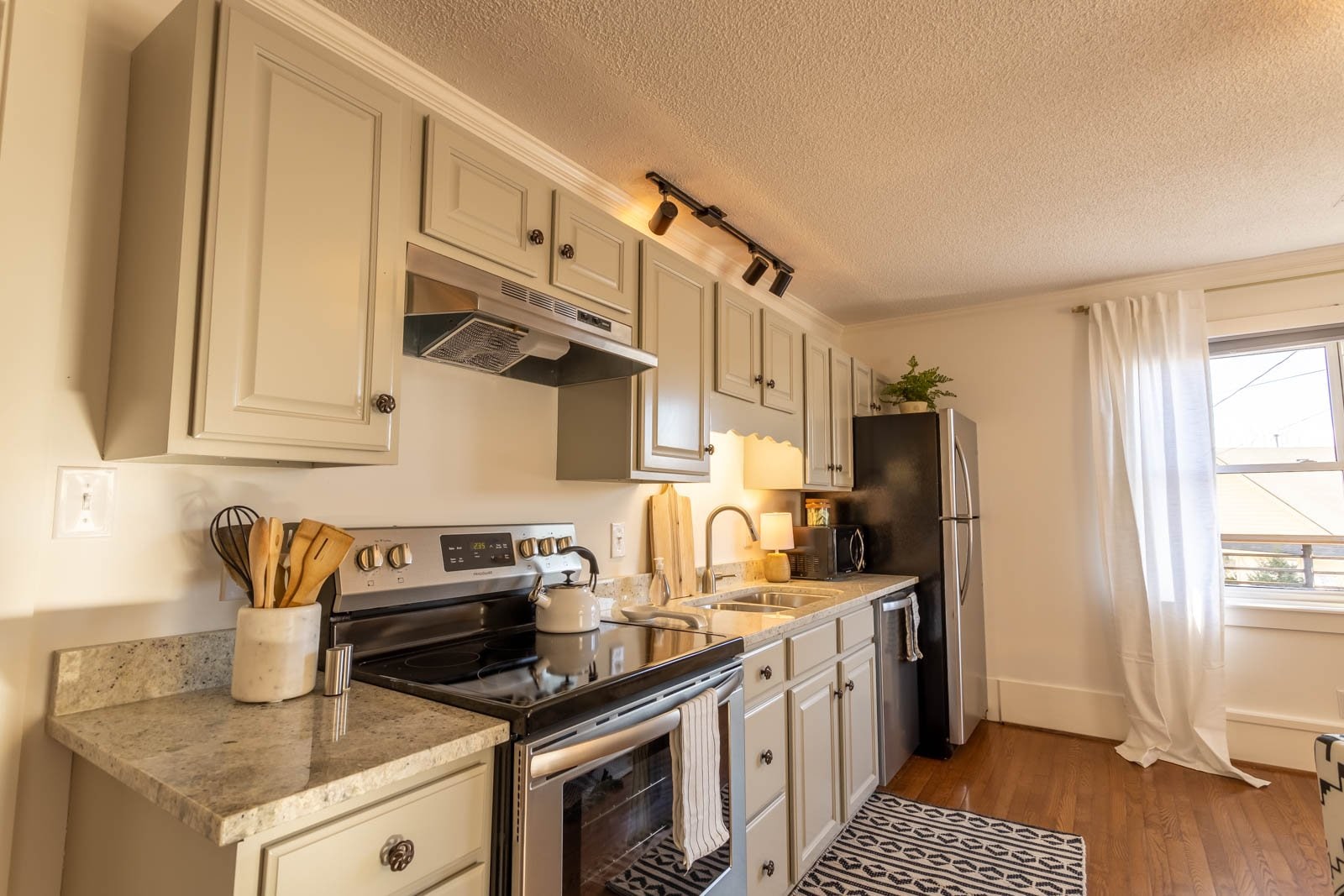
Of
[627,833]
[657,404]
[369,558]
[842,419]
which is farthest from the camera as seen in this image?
[842,419]

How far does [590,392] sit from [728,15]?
1.13m

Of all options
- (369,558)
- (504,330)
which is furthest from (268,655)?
(504,330)

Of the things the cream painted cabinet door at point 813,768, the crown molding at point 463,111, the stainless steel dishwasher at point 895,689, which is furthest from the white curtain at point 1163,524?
the crown molding at point 463,111

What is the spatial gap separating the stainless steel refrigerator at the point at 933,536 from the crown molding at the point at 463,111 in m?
1.34

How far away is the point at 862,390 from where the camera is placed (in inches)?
154

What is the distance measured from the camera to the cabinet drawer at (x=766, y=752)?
1.91 m

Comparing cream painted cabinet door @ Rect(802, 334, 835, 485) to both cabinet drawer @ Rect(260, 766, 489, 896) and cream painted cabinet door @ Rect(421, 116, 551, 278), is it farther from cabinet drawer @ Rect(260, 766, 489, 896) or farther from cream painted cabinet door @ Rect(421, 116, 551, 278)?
cabinet drawer @ Rect(260, 766, 489, 896)

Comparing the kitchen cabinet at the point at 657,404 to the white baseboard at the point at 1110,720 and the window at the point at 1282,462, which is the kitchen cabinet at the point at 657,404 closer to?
the white baseboard at the point at 1110,720

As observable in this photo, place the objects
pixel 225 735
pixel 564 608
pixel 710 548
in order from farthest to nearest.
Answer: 1. pixel 710 548
2. pixel 564 608
3. pixel 225 735

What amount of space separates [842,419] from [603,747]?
259cm

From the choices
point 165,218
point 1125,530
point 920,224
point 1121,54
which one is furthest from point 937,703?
point 165,218

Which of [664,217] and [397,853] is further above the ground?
[664,217]

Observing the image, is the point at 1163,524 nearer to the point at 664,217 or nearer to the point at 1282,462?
the point at 1282,462

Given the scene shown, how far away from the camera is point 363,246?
137 cm
